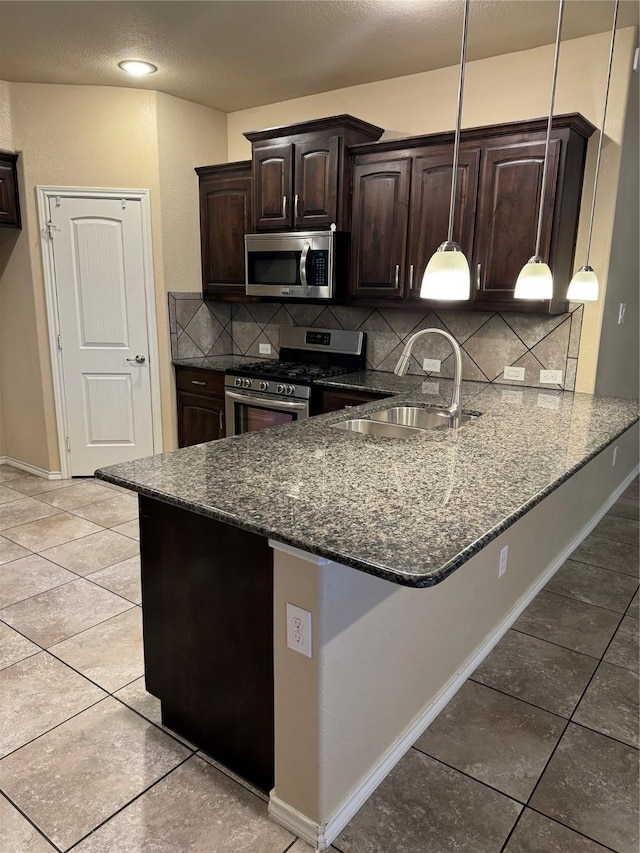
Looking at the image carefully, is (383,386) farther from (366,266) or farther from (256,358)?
(256,358)

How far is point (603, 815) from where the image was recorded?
173cm

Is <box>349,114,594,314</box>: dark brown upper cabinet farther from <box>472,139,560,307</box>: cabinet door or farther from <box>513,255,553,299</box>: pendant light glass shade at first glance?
<box>513,255,553,299</box>: pendant light glass shade

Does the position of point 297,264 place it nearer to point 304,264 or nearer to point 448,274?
point 304,264

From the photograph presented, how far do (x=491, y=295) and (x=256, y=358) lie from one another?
2139mm

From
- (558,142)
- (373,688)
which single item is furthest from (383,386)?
(373,688)

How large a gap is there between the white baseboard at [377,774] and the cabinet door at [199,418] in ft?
8.21

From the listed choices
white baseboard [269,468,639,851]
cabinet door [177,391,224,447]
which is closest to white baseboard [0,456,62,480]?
Result: cabinet door [177,391,224,447]

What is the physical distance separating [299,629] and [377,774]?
654 mm

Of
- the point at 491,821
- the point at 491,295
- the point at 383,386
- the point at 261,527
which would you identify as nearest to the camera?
the point at 261,527

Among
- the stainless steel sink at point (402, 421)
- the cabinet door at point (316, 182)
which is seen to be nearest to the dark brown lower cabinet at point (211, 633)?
the stainless steel sink at point (402, 421)

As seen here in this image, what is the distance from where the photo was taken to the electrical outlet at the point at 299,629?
1.49m

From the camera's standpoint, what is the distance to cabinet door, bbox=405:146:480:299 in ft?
10.9

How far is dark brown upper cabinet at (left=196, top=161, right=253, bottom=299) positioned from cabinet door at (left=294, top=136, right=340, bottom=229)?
54 centimetres

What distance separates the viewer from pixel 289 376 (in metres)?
3.93
